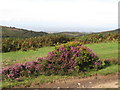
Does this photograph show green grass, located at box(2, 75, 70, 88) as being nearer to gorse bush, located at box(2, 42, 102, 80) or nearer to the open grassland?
the open grassland

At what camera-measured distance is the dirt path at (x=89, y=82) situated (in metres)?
6.75

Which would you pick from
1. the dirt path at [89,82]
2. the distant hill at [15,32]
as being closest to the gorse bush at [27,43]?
the distant hill at [15,32]

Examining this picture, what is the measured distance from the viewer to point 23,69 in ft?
27.5

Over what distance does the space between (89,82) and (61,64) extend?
166 centimetres

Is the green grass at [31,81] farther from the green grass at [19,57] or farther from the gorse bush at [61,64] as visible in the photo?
the green grass at [19,57]

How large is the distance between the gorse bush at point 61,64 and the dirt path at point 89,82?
0.72 m

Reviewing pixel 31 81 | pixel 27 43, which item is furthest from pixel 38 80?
pixel 27 43

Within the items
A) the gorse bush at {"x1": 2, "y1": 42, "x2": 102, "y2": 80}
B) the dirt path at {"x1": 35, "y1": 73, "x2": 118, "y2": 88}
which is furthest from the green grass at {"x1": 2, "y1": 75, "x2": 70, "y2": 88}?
the gorse bush at {"x1": 2, "y1": 42, "x2": 102, "y2": 80}

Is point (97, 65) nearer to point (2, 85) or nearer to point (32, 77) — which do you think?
point (32, 77)

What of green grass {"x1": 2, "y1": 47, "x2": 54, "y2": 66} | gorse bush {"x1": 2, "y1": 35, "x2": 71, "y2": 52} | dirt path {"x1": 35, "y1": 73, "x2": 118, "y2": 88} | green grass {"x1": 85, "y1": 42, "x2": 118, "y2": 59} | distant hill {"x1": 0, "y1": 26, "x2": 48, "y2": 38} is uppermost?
distant hill {"x1": 0, "y1": 26, "x2": 48, "y2": 38}

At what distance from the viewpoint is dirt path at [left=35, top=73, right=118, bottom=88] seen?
6.75 m

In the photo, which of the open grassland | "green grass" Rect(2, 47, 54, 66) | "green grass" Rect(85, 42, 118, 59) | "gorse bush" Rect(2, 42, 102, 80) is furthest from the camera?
"green grass" Rect(2, 47, 54, 66)

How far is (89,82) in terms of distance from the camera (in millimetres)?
7094

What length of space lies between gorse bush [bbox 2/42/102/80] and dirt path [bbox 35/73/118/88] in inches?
28.5
